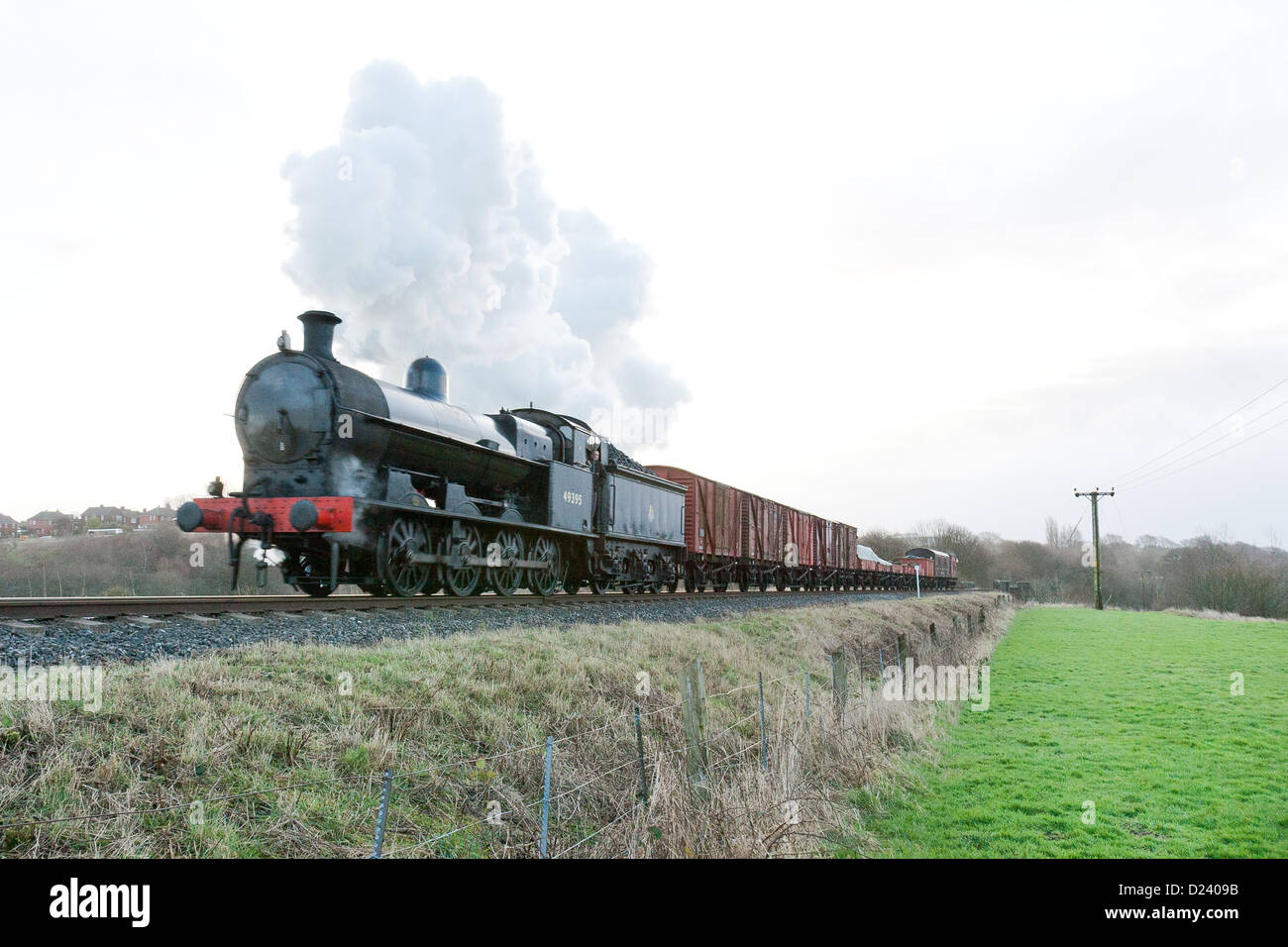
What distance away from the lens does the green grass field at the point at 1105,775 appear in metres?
6.54

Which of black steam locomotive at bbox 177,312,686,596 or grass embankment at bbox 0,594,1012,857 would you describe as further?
black steam locomotive at bbox 177,312,686,596

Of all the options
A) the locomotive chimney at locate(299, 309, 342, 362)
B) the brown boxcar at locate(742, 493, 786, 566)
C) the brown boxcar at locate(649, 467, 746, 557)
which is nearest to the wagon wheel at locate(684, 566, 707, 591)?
the brown boxcar at locate(649, 467, 746, 557)

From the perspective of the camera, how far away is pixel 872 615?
21328 mm

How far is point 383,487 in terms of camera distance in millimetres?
12438

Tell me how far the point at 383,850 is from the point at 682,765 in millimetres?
3094

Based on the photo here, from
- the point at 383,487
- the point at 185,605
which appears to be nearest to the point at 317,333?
the point at 383,487

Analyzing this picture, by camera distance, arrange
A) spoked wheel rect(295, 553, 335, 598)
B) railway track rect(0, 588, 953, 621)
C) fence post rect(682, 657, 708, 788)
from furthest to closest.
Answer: spoked wheel rect(295, 553, 335, 598)
railway track rect(0, 588, 953, 621)
fence post rect(682, 657, 708, 788)

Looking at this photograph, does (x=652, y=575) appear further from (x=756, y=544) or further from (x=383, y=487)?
(x=383, y=487)

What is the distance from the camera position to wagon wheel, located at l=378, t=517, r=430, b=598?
12117mm

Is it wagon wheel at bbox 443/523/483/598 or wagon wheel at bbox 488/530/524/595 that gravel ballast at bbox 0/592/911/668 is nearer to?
wagon wheel at bbox 443/523/483/598

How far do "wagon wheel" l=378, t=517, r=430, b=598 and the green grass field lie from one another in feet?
26.2
